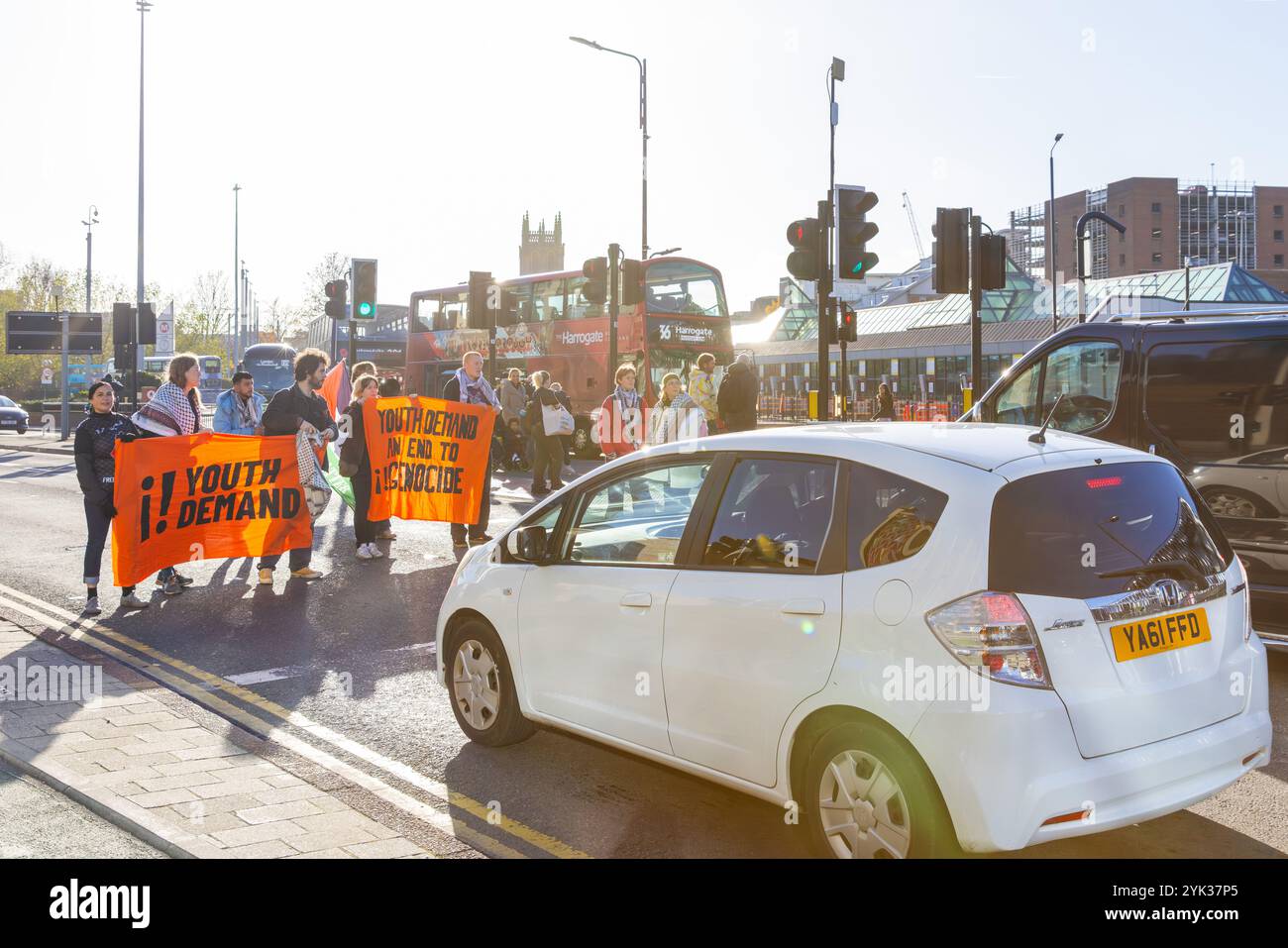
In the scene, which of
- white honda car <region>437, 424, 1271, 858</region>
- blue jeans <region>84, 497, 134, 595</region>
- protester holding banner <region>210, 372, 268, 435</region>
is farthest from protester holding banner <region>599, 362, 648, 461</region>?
white honda car <region>437, 424, 1271, 858</region>

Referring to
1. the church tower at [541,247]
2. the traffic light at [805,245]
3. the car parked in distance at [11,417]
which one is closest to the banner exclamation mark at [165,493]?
the traffic light at [805,245]

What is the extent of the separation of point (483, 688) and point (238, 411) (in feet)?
21.0

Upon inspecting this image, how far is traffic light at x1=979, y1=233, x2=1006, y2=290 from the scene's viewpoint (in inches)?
472

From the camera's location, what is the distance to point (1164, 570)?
3.90 m

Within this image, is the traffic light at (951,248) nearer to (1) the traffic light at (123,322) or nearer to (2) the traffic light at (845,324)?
(2) the traffic light at (845,324)

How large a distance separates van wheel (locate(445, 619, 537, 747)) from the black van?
3.22 meters

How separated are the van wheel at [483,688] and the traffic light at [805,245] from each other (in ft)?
22.5

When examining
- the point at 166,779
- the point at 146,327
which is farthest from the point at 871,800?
the point at 146,327

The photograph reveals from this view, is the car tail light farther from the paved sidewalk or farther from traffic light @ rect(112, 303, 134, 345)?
traffic light @ rect(112, 303, 134, 345)

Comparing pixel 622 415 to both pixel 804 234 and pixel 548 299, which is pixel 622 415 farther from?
pixel 548 299

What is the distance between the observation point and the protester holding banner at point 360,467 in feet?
38.4
